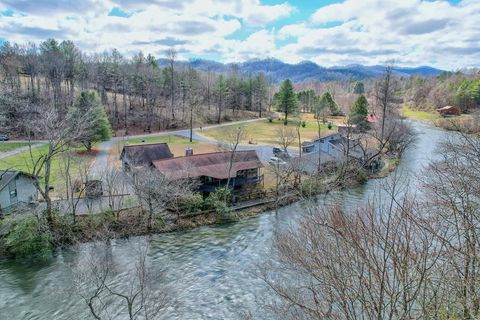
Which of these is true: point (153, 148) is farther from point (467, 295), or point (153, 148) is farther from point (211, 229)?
point (467, 295)

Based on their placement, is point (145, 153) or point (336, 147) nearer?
point (145, 153)

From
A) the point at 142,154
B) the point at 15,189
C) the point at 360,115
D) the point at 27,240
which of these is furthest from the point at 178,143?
the point at 27,240

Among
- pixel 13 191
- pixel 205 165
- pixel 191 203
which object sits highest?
pixel 205 165

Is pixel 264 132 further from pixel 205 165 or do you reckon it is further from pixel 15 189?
pixel 15 189

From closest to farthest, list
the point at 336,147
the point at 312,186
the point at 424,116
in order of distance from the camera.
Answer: the point at 312,186, the point at 336,147, the point at 424,116

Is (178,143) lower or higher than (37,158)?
lower

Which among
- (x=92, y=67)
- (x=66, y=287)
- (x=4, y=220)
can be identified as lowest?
(x=66, y=287)

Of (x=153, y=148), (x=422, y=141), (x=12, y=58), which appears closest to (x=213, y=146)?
(x=153, y=148)
